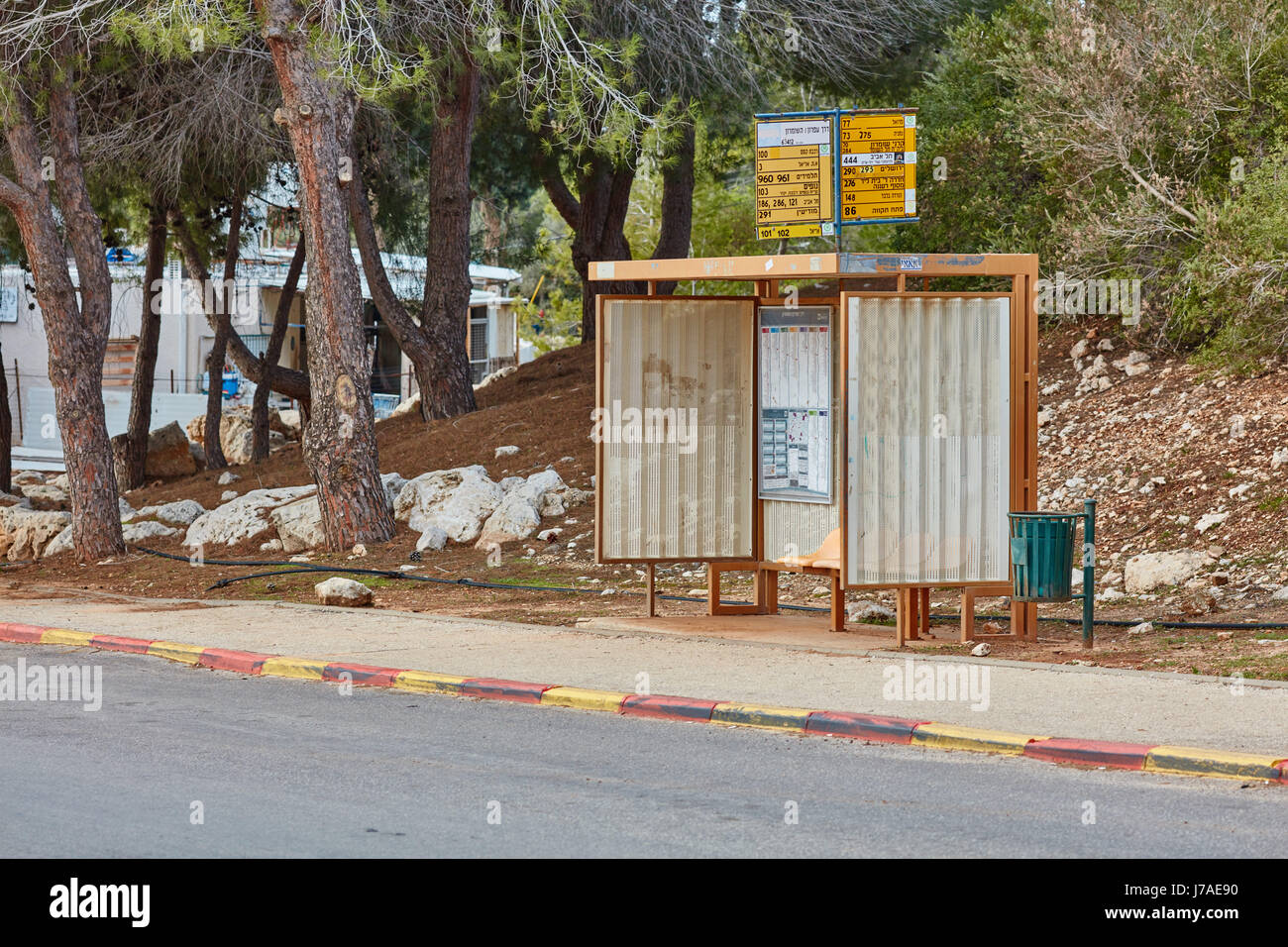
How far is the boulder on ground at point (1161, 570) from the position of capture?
13703 mm

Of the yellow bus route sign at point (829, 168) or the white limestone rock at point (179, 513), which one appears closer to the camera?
the yellow bus route sign at point (829, 168)

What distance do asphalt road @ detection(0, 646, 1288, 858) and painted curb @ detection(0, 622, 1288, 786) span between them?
14cm

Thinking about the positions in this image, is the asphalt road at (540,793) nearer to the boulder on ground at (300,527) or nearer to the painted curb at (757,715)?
the painted curb at (757,715)

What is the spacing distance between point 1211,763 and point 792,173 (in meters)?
6.10

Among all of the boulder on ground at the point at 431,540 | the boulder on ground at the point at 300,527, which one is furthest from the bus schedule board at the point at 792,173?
the boulder on ground at the point at 300,527

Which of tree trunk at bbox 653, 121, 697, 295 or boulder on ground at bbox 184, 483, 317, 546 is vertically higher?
tree trunk at bbox 653, 121, 697, 295

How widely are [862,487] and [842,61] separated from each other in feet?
42.9

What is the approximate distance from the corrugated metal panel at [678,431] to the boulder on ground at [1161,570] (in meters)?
3.69

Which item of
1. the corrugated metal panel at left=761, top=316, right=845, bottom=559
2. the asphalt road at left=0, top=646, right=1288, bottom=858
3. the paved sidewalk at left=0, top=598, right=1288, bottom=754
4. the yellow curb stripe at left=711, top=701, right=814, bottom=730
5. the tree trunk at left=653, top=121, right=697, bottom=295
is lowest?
the asphalt road at left=0, top=646, right=1288, bottom=858

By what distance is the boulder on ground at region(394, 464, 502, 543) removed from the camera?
61.6 ft

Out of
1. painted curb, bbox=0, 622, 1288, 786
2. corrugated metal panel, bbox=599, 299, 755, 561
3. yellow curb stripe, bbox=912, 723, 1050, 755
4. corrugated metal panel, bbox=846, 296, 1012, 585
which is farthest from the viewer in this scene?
corrugated metal panel, bbox=599, 299, 755, 561

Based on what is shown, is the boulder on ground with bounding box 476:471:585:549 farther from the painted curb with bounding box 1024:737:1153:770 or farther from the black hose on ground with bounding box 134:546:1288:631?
the painted curb with bounding box 1024:737:1153:770

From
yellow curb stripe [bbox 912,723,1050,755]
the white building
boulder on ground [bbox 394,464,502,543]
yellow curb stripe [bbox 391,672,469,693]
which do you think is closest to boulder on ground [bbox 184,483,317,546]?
boulder on ground [bbox 394,464,502,543]

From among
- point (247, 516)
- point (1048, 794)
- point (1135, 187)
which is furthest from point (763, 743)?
point (247, 516)
